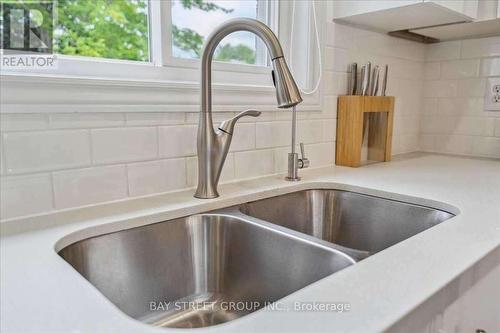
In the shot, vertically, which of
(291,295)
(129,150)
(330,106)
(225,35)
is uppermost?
(225,35)

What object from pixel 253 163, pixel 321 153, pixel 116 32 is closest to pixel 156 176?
pixel 253 163

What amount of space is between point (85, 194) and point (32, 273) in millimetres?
322

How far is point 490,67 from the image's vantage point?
1.58 meters

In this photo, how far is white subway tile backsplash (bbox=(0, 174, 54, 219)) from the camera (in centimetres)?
73

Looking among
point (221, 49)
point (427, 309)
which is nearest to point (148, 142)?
point (221, 49)

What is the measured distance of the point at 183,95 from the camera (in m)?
0.94

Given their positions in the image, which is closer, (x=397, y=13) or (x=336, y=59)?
(x=397, y=13)

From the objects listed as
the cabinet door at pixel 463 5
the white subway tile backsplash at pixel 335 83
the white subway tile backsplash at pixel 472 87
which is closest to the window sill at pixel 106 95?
the white subway tile backsplash at pixel 335 83

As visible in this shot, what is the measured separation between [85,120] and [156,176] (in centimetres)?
22

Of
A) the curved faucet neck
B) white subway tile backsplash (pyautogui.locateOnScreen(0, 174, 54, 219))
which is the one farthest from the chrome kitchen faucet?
white subway tile backsplash (pyautogui.locateOnScreen(0, 174, 54, 219))

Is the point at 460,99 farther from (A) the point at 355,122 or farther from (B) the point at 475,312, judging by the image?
(B) the point at 475,312

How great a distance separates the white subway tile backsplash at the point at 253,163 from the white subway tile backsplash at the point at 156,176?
→ 18 cm

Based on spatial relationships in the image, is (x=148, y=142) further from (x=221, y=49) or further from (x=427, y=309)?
(x=427, y=309)

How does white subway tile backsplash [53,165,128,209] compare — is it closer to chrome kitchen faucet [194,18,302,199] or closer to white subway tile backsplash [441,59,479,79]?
chrome kitchen faucet [194,18,302,199]
